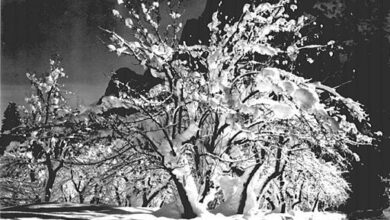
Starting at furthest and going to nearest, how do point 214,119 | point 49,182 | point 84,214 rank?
point 49,182 → point 214,119 → point 84,214

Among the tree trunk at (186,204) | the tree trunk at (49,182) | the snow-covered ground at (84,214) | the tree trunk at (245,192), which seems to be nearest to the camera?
the snow-covered ground at (84,214)

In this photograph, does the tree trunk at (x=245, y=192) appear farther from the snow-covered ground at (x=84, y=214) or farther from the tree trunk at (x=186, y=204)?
the tree trunk at (x=186, y=204)

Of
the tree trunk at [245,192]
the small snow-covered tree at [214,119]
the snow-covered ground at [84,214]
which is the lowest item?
the snow-covered ground at [84,214]

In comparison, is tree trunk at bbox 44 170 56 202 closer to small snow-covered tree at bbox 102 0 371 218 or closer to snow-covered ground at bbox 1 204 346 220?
snow-covered ground at bbox 1 204 346 220

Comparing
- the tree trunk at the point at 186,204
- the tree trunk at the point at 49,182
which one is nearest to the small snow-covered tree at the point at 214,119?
the tree trunk at the point at 186,204

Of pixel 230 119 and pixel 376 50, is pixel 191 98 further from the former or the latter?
pixel 376 50

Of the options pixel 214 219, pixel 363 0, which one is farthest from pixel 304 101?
pixel 363 0

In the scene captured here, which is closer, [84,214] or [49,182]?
[84,214]

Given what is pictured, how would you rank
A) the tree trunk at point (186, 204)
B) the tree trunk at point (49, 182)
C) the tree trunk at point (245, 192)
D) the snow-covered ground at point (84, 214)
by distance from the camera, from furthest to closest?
the tree trunk at point (49, 182) → the tree trunk at point (245, 192) → the tree trunk at point (186, 204) → the snow-covered ground at point (84, 214)

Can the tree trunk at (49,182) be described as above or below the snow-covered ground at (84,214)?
above

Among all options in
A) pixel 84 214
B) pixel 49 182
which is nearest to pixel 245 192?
pixel 84 214

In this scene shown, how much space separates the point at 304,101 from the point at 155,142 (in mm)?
4466

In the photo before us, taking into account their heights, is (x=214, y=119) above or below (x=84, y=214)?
above

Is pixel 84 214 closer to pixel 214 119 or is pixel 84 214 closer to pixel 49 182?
pixel 214 119
